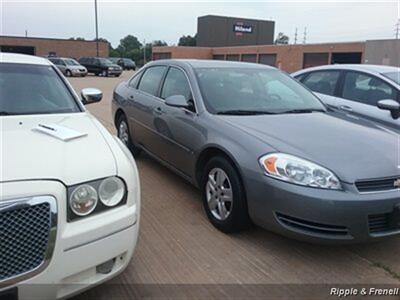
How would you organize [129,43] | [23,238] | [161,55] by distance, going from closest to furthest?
[23,238] < [161,55] < [129,43]

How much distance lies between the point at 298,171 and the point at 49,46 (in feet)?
202

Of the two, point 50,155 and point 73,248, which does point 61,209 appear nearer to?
point 73,248

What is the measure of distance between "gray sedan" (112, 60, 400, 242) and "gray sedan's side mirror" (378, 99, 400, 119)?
3.44 feet

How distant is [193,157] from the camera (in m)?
4.14

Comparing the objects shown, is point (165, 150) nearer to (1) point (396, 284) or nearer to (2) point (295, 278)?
(2) point (295, 278)

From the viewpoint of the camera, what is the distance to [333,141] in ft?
11.4

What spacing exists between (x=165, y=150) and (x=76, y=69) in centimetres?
2959

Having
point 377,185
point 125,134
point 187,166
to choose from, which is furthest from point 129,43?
point 377,185

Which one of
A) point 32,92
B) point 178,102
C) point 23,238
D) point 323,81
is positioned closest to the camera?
point 23,238

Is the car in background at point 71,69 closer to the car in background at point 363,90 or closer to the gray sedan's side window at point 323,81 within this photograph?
the gray sedan's side window at point 323,81

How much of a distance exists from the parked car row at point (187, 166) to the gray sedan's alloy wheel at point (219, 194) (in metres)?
0.01

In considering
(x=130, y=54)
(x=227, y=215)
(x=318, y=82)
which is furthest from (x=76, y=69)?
(x=130, y=54)

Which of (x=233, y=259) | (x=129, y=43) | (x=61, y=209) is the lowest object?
(x=233, y=259)

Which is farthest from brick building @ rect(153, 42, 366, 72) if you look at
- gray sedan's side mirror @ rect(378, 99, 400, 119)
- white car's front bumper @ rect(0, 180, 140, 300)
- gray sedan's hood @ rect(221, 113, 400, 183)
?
white car's front bumper @ rect(0, 180, 140, 300)
